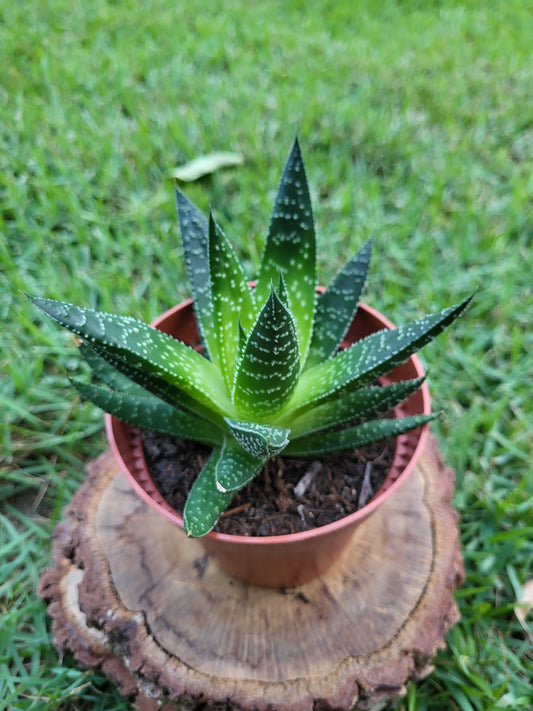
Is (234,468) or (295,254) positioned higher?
(295,254)

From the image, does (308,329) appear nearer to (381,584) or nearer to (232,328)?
(232,328)

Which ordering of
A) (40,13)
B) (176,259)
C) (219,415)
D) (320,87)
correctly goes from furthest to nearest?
(40,13) < (320,87) < (176,259) < (219,415)

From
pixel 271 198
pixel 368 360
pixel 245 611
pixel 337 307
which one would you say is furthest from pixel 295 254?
pixel 271 198

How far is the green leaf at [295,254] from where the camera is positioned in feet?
2.70

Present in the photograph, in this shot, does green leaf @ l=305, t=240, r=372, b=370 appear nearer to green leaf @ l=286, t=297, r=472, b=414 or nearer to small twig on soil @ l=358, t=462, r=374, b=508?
green leaf @ l=286, t=297, r=472, b=414

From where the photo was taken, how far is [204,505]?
71 cm

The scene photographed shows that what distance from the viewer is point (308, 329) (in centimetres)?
85

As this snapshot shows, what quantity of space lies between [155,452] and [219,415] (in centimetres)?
17

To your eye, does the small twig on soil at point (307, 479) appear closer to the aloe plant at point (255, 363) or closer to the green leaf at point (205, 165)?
the aloe plant at point (255, 363)

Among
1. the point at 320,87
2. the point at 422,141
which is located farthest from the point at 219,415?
the point at 320,87

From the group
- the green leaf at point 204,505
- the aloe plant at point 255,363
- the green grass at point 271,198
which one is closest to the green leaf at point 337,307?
the aloe plant at point 255,363

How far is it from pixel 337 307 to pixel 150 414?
0.31 m

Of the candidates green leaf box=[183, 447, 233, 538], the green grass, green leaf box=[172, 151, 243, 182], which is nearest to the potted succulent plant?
green leaf box=[183, 447, 233, 538]

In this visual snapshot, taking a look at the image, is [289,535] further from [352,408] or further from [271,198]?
[271,198]
